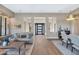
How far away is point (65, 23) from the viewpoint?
870 cm

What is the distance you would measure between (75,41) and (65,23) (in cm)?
277

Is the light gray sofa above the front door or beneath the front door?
beneath

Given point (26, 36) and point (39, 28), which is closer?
point (39, 28)

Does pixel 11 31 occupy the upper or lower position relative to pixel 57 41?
upper

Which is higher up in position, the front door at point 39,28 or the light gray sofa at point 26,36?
the front door at point 39,28

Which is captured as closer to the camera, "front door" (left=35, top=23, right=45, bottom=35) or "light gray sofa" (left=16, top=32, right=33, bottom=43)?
"front door" (left=35, top=23, right=45, bottom=35)

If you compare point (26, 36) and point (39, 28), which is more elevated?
point (39, 28)

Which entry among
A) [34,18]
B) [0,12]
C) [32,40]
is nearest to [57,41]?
[32,40]

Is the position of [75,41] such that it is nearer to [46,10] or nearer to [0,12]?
[46,10]

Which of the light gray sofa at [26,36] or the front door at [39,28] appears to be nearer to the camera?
the front door at [39,28]

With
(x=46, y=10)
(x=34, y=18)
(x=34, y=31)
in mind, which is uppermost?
(x=46, y=10)
